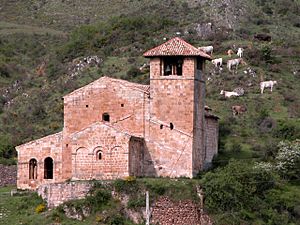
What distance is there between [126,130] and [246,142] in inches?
510

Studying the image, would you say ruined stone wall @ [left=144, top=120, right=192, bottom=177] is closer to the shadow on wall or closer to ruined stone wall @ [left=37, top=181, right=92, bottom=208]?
the shadow on wall

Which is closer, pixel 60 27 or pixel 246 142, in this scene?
pixel 246 142

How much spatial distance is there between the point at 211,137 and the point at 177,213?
10678 millimetres

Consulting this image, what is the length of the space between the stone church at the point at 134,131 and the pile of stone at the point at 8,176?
5.52 meters

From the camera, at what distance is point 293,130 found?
266ft

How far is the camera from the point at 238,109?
85688 millimetres

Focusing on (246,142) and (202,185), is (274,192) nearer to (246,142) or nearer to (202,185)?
(202,185)

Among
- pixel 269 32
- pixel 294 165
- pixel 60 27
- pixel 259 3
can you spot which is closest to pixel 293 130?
pixel 294 165

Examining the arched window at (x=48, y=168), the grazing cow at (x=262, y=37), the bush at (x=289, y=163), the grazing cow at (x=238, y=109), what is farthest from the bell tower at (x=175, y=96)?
the grazing cow at (x=262, y=37)

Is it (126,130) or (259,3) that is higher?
(259,3)

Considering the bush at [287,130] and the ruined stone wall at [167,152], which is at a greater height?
the bush at [287,130]

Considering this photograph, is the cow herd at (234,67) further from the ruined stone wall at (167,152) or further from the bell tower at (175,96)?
the ruined stone wall at (167,152)

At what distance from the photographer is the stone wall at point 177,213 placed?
6544cm

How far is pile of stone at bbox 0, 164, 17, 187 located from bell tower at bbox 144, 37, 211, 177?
1104cm
